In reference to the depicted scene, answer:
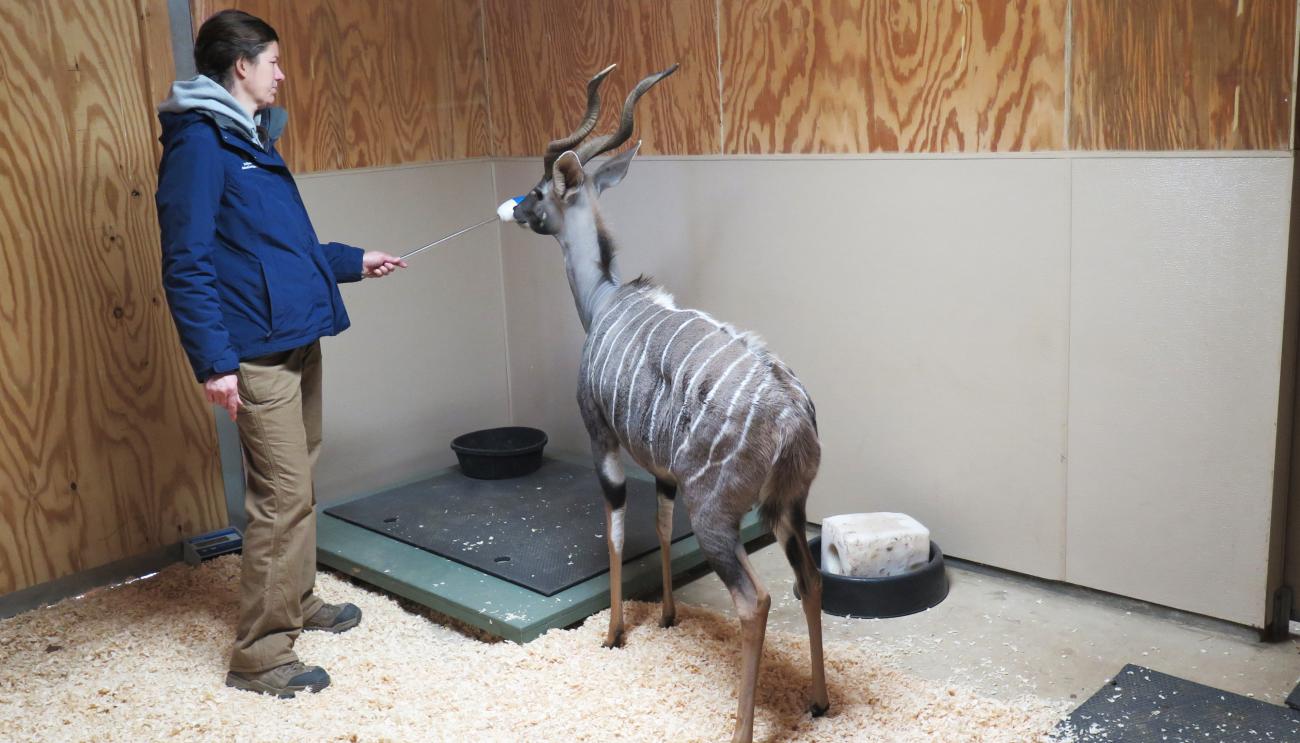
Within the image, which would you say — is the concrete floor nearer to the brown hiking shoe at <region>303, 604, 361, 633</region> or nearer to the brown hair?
the brown hiking shoe at <region>303, 604, 361, 633</region>

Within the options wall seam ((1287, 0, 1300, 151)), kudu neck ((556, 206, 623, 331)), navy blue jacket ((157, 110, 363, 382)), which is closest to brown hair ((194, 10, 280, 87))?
navy blue jacket ((157, 110, 363, 382))

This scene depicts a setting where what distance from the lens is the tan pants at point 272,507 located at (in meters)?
3.35

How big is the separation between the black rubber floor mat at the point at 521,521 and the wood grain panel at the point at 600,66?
141cm

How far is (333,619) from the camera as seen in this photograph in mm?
3938

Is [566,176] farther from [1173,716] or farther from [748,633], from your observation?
[1173,716]

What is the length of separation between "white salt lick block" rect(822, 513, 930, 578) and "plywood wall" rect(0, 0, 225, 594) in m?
2.47

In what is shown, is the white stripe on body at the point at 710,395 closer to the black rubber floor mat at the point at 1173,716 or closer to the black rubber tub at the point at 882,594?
the black rubber tub at the point at 882,594

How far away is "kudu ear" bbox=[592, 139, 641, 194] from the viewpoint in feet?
12.1

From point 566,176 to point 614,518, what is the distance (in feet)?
3.42

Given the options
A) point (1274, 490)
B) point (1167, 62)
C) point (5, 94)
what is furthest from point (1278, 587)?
point (5, 94)

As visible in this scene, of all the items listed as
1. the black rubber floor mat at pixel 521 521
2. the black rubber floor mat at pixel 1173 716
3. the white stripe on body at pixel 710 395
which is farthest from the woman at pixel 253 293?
the black rubber floor mat at pixel 1173 716

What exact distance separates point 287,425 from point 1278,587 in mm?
2963

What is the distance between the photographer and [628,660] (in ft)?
11.7

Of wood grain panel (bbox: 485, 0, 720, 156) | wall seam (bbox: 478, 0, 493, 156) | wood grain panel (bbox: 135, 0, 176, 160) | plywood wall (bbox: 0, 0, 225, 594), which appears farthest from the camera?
wall seam (bbox: 478, 0, 493, 156)
